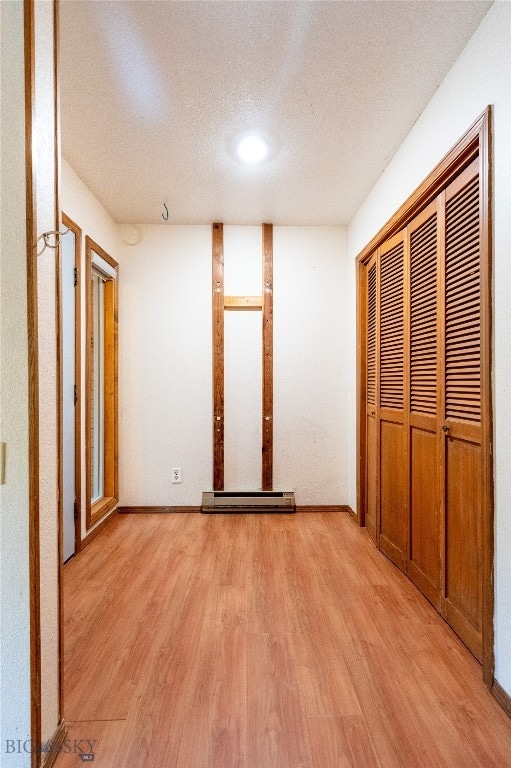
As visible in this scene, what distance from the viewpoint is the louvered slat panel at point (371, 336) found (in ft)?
9.37

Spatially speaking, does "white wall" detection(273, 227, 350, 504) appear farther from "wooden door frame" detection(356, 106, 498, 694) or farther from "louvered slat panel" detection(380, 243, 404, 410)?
"wooden door frame" detection(356, 106, 498, 694)

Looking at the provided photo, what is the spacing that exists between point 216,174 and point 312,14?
119cm

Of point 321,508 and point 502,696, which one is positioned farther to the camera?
point 321,508

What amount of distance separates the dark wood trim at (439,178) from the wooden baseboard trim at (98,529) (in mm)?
2948

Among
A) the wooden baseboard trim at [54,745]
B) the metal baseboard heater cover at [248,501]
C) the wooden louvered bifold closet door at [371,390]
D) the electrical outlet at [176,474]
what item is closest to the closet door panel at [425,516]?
the wooden louvered bifold closet door at [371,390]

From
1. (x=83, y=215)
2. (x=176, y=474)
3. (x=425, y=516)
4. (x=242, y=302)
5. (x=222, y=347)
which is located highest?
(x=83, y=215)

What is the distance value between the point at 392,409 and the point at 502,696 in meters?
1.48

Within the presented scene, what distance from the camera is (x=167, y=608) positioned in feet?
6.25

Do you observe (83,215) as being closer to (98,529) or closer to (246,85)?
(246,85)

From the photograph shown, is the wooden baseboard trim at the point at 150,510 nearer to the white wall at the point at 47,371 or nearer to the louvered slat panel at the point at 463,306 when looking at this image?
the white wall at the point at 47,371

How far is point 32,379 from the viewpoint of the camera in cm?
100

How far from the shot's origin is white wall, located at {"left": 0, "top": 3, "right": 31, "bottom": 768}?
0.98 metres

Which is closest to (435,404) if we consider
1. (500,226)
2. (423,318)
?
(423,318)

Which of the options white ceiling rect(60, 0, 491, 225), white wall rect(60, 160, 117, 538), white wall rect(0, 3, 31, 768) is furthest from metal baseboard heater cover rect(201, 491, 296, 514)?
white ceiling rect(60, 0, 491, 225)
